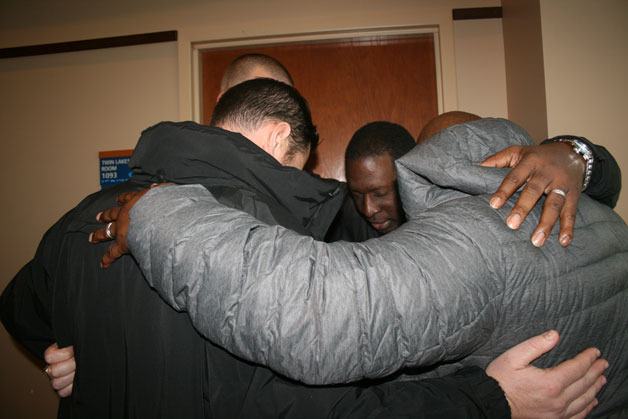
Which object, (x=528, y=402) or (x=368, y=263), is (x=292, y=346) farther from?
(x=528, y=402)

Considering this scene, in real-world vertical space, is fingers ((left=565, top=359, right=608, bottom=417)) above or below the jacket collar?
below

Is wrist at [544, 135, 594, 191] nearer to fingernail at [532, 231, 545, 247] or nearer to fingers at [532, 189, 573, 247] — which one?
fingers at [532, 189, 573, 247]

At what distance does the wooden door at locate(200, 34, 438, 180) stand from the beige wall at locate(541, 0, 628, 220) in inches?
25.9

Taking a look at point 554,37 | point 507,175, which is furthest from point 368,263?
point 554,37

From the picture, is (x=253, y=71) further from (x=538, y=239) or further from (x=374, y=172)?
(x=538, y=239)

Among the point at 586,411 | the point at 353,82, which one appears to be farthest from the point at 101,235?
the point at 353,82

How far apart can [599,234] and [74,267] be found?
3.25ft

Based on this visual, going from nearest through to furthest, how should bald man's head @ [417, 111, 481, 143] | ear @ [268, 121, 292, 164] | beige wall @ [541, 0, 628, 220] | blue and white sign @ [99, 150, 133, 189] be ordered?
ear @ [268, 121, 292, 164]
bald man's head @ [417, 111, 481, 143]
beige wall @ [541, 0, 628, 220]
blue and white sign @ [99, 150, 133, 189]

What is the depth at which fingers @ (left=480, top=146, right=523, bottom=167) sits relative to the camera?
68cm

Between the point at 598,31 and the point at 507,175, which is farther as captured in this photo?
the point at 598,31

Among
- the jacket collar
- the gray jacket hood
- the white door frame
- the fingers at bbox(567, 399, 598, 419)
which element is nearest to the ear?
the jacket collar

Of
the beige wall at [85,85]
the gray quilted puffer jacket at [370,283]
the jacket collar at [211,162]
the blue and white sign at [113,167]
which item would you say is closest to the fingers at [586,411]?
the gray quilted puffer jacket at [370,283]

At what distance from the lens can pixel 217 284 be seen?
1.58 feet

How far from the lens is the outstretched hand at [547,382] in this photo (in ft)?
2.09
